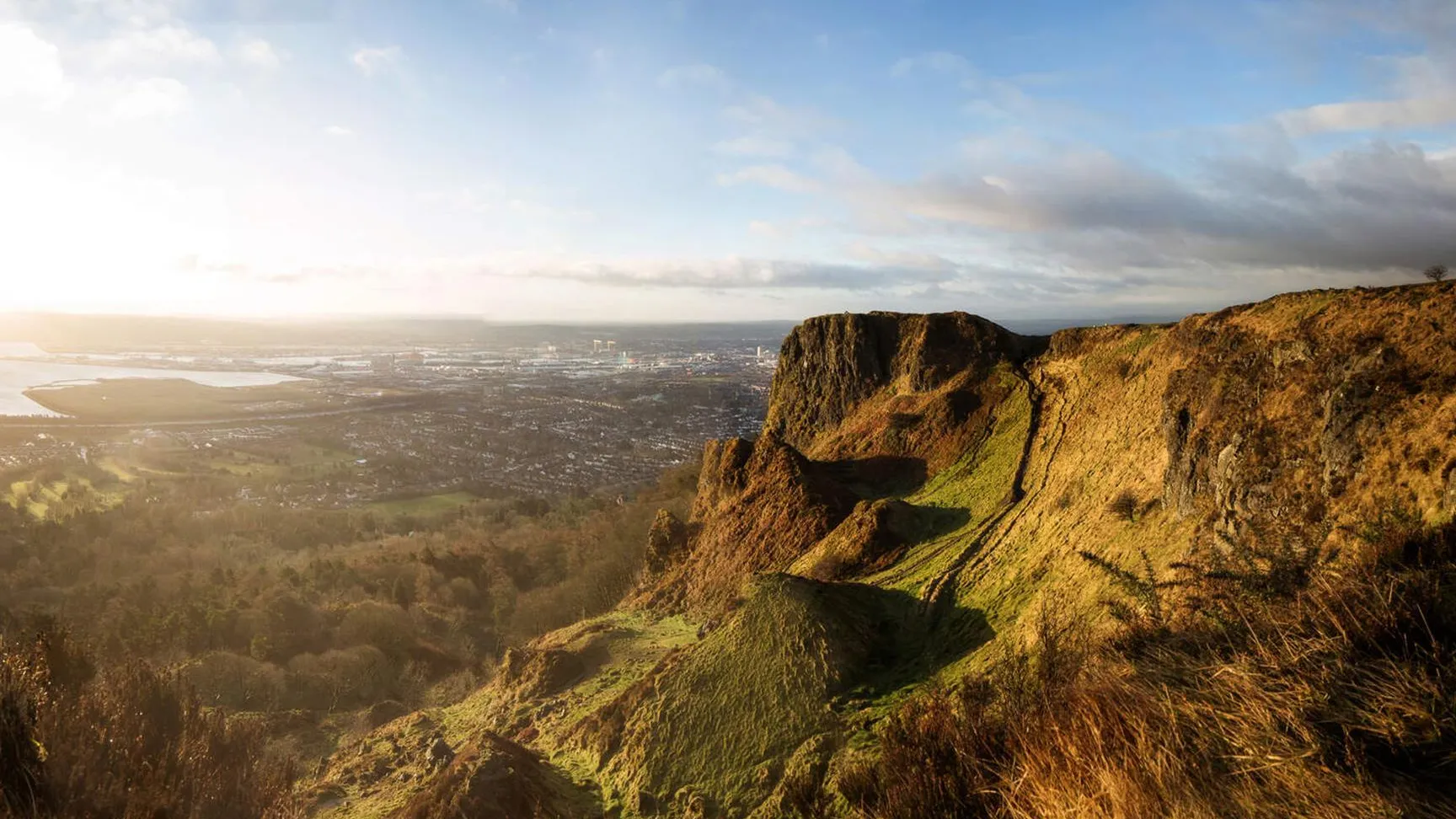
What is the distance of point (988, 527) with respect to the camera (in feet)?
59.4

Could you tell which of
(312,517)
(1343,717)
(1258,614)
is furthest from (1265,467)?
(312,517)

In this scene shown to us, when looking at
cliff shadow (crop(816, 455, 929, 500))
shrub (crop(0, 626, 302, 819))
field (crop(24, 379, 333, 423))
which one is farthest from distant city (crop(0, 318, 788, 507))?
shrub (crop(0, 626, 302, 819))

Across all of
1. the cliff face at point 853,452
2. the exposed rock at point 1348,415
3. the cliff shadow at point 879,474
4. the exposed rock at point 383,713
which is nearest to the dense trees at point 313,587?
the exposed rock at point 383,713

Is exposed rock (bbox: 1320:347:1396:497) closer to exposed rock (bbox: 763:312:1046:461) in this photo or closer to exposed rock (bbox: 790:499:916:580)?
exposed rock (bbox: 790:499:916:580)

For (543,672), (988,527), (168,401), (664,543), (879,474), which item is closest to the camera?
(988,527)

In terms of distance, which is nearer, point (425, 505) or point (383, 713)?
point (383, 713)

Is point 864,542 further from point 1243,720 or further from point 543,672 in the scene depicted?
point 1243,720

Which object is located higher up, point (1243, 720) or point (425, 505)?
point (1243, 720)

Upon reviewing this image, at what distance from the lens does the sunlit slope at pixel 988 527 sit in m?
9.93

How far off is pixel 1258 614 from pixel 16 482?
10709cm

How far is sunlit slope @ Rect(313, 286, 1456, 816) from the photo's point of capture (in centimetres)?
993

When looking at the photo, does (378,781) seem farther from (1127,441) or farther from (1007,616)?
(1127,441)

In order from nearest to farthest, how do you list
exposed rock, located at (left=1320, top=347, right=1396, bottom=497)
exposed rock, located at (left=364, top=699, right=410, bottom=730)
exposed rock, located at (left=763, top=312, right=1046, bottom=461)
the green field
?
exposed rock, located at (left=1320, top=347, right=1396, bottom=497), exposed rock, located at (left=364, top=699, right=410, bottom=730), exposed rock, located at (left=763, top=312, right=1046, bottom=461), the green field

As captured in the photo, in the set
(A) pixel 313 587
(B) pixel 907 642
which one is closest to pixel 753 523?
(B) pixel 907 642
